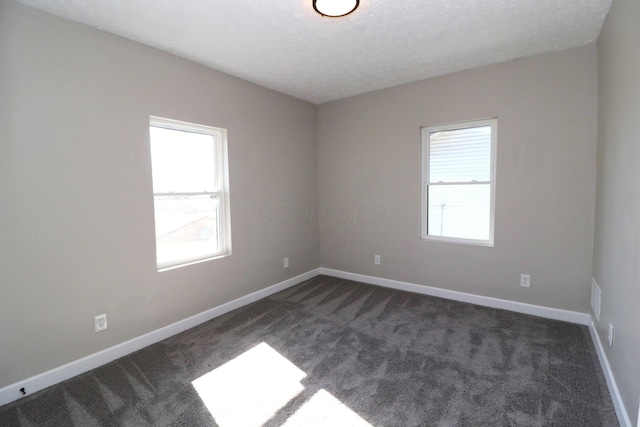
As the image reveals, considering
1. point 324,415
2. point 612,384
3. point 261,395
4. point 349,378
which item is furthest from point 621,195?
point 261,395

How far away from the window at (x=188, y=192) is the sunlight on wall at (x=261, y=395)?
48.0 inches

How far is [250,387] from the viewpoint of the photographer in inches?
80.5

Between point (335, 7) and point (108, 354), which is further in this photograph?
point (108, 354)

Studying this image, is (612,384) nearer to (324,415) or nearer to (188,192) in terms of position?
(324,415)

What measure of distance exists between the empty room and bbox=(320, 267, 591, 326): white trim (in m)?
0.02

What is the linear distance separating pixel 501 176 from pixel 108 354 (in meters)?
4.00

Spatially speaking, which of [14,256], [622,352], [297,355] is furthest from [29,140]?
[622,352]

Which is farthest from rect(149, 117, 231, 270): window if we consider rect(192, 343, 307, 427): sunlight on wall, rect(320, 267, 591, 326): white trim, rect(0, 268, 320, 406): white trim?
rect(320, 267, 591, 326): white trim

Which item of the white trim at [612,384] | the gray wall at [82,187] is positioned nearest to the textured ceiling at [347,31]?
the gray wall at [82,187]

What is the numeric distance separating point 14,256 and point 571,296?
457cm

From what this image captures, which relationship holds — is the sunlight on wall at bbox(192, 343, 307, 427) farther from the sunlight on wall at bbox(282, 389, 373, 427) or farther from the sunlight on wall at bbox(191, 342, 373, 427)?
the sunlight on wall at bbox(282, 389, 373, 427)

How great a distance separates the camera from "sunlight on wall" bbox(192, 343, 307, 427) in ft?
5.90

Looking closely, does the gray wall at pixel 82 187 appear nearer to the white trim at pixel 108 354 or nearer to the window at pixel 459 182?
the white trim at pixel 108 354

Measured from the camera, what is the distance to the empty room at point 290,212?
190cm
